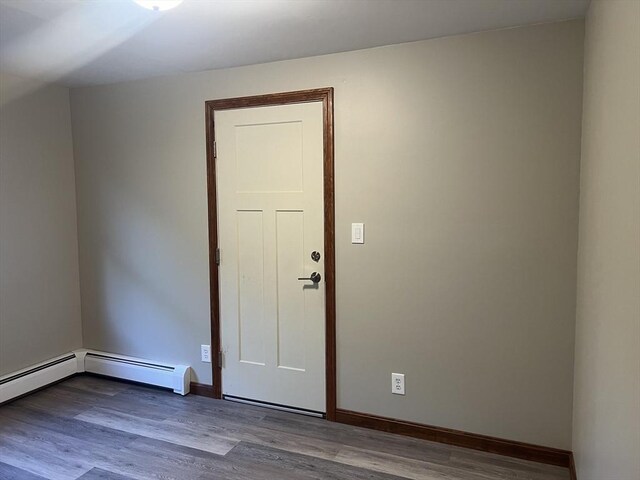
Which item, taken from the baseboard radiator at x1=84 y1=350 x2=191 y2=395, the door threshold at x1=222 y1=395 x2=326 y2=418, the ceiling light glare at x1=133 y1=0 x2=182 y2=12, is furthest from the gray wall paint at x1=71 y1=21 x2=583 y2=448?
the ceiling light glare at x1=133 y1=0 x2=182 y2=12

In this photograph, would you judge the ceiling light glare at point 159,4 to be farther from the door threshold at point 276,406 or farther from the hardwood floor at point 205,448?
the door threshold at point 276,406

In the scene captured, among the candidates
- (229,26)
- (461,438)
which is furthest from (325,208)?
(461,438)

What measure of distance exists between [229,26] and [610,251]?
1.95 metres

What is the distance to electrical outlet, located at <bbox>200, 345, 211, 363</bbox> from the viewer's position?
3.27m

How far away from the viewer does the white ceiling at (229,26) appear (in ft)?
6.73

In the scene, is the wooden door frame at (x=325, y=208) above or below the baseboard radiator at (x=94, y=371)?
above

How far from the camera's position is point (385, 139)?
2.64 meters

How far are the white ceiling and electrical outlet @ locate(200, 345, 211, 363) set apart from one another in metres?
1.94

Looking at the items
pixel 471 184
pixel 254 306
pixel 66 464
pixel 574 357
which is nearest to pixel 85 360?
pixel 66 464

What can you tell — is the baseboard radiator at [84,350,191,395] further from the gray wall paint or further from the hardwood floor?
the gray wall paint

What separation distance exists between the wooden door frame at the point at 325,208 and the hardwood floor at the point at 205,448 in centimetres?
34

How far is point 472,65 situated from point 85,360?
353cm

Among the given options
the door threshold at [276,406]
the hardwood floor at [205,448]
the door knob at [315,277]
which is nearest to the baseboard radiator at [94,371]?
the hardwood floor at [205,448]

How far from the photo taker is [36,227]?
3.43 m
